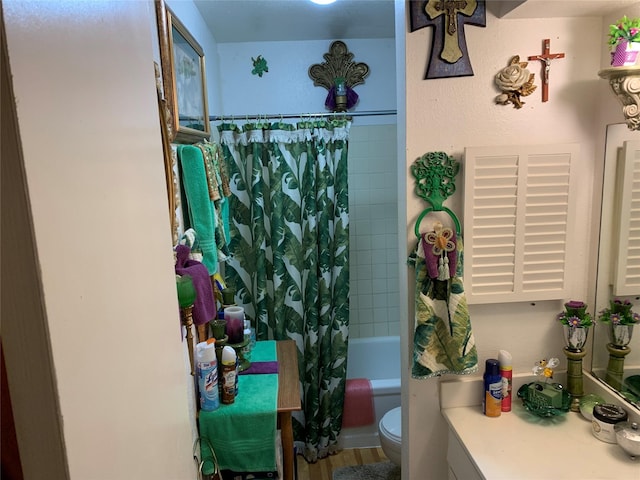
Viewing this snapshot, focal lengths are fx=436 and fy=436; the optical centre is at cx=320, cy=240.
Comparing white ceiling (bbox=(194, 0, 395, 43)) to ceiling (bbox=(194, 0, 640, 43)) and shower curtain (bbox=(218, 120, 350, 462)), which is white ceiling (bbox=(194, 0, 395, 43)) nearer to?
ceiling (bbox=(194, 0, 640, 43))

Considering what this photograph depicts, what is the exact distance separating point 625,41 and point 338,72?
187 centimetres

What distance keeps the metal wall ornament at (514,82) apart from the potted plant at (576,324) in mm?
688

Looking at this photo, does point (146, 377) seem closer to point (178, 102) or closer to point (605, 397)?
point (178, 102)

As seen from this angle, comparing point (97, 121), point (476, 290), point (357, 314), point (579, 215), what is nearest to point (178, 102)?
point (97, 121)

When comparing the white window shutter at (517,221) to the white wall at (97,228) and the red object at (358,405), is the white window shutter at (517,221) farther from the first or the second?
the red object at (358,405)

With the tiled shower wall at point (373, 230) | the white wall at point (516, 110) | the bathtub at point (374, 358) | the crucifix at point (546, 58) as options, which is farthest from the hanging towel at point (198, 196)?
the bathtub at point (374, 358)

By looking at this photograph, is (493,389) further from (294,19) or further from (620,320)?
(294,19)

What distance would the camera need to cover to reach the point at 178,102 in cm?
149

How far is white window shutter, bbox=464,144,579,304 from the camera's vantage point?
53.9 inches

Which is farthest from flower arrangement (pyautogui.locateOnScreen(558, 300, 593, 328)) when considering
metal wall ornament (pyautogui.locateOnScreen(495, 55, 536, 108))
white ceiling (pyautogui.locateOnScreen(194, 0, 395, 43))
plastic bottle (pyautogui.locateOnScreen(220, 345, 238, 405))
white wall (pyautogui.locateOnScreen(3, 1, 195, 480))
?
white ceiling (pyautogui.locateOnScreen(194, 0, 395, 43))

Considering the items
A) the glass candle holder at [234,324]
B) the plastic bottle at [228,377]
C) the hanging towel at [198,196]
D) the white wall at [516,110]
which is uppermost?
the white wall at [516,110]

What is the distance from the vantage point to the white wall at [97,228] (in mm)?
426

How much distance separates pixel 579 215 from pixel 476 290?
1.41 feet

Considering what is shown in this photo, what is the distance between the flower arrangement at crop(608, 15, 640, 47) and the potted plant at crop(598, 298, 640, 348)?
30.9 inches
